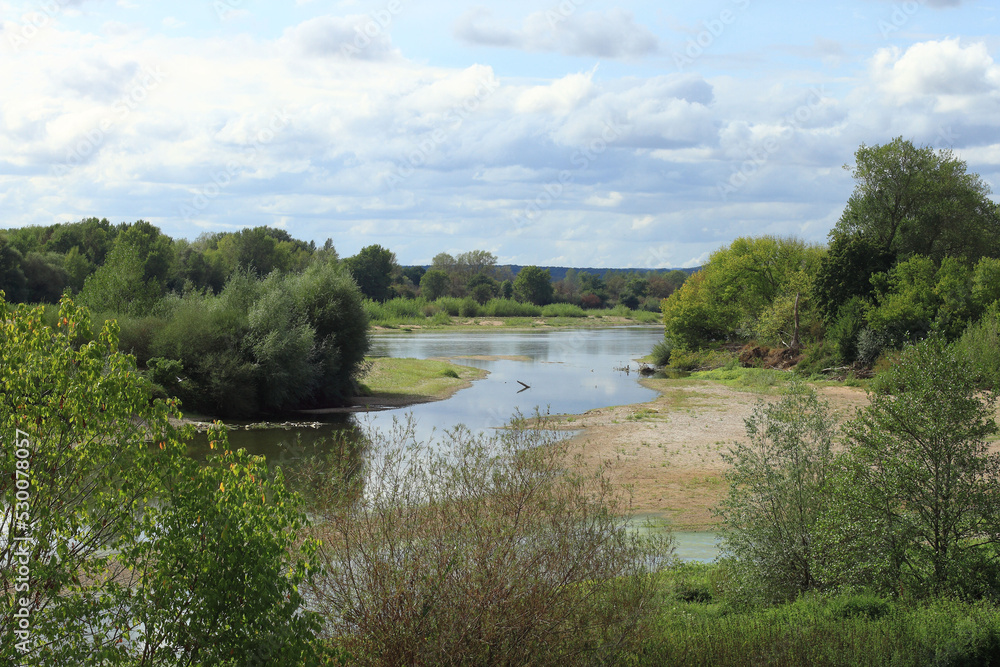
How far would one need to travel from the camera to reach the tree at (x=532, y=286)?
493 feet

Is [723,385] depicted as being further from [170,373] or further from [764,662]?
[764,662]

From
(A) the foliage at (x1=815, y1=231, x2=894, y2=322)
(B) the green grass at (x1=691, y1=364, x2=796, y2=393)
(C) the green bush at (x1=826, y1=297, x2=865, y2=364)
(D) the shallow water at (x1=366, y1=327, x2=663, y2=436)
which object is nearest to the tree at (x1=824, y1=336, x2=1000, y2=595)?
(D) the shallow water at (x1=366, y1=327, x2=663, y2=436)

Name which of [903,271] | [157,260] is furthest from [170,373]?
[157,260]

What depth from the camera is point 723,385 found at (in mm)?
48156

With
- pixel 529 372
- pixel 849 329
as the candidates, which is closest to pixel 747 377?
pixel 849 329

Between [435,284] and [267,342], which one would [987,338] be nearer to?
[267,342]

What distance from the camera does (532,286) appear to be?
149625 mm

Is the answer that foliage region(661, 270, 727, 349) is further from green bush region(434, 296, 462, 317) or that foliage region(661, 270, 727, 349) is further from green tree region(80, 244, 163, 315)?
green bush region(434, 296, 462, 317)

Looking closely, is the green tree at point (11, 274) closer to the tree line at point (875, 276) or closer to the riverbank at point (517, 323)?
the riverbank at point (517, 323)

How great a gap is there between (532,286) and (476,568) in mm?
143058

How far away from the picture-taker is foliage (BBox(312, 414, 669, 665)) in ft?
22.9

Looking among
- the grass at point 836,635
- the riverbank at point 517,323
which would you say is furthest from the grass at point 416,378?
the riverbank at point 517,323

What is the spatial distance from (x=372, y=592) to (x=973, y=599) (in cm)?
785

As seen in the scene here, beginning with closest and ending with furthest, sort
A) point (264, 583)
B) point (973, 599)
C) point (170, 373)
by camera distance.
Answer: point (264, 583)
point (973, 599)
point (170, 373)
